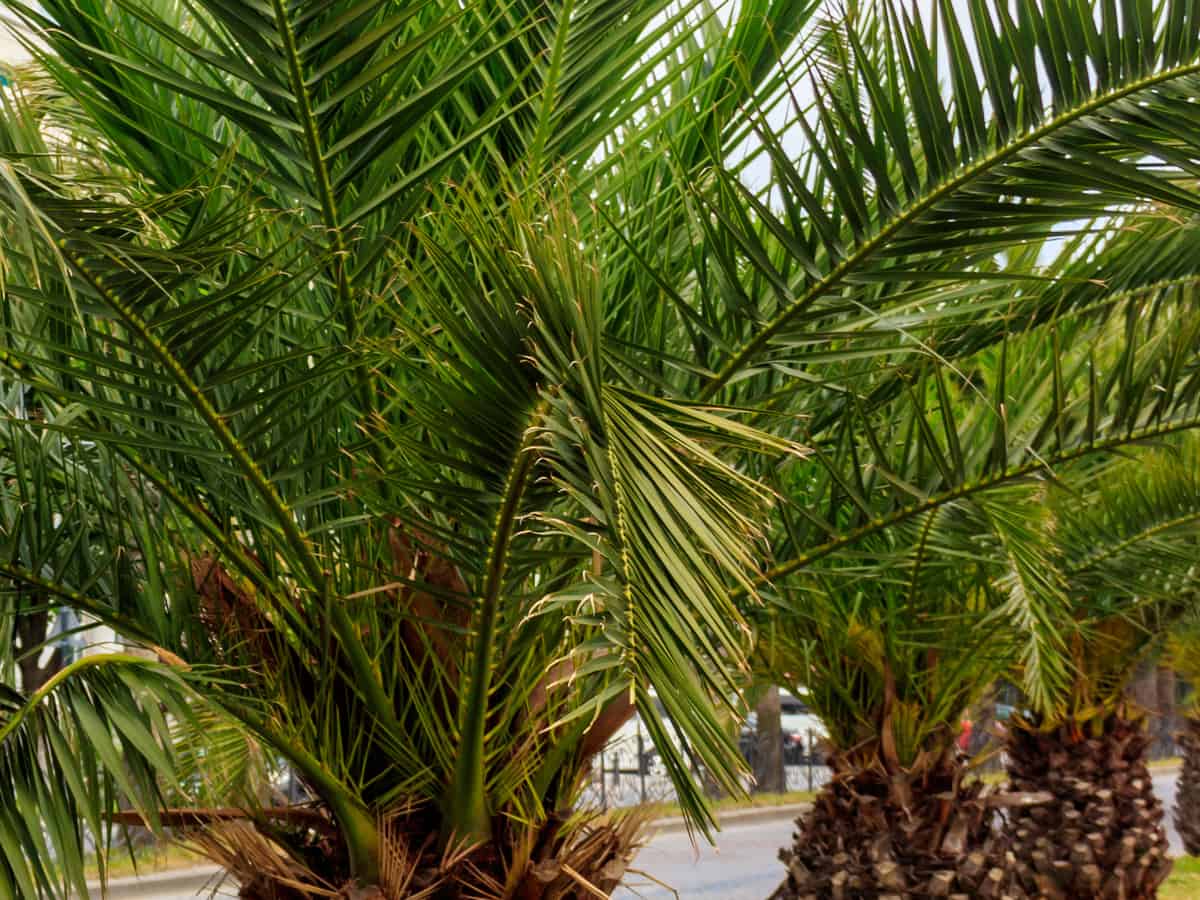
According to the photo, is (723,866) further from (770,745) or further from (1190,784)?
(1190,784)

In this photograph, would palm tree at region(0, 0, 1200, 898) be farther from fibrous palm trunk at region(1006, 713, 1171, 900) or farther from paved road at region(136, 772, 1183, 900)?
paved road at region(136, 772, 1183, 900)

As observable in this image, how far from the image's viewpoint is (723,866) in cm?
1200

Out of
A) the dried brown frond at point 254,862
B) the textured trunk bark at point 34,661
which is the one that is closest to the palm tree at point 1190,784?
the textured trunk bark at point 34,661

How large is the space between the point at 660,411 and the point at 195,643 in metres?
1.32

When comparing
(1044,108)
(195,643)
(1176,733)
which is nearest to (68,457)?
(195,643)

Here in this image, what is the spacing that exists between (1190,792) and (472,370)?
10921 millimetres

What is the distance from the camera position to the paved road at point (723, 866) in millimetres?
10552

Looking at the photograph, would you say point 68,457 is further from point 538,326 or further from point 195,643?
point 538,326

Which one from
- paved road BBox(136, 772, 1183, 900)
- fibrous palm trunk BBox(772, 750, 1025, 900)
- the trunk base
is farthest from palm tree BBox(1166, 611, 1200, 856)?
the trunk base

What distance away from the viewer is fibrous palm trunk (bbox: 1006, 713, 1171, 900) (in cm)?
691

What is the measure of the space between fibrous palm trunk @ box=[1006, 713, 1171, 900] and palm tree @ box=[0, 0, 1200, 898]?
4.36 m

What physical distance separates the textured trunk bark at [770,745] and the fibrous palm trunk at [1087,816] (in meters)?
7.24

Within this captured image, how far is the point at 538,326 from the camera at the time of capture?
5.91ft

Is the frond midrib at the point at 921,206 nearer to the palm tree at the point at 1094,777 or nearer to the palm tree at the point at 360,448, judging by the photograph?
the palm tree at the point at 360,448
